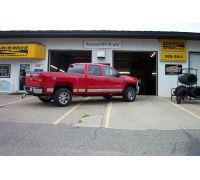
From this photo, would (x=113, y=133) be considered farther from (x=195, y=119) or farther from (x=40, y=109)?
(x=40, y=109)

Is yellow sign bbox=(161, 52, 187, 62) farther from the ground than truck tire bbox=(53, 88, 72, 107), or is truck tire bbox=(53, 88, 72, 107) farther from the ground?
yellow sign bbox=(161, 52, 187, 62)

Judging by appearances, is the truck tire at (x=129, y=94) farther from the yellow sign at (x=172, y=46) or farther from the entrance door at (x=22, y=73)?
the entrance door at (x=22, y=73)

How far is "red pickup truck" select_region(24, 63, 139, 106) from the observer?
1417 cm

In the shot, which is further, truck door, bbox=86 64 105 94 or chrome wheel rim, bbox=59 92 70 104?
truck door, bbox=86 64 105 94

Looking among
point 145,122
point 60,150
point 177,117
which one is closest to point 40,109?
point 145,122

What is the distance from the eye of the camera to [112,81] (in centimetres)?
1656

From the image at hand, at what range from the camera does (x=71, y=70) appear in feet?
52.7

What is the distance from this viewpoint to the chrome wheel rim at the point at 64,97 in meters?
14.6

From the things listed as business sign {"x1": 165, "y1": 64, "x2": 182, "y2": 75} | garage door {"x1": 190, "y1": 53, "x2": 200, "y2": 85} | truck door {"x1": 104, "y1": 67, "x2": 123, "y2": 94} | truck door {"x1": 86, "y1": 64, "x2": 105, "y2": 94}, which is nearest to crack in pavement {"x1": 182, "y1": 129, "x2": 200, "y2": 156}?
truck door {"x1": 86, "y1": 64, "x2": 105, "y2": 94}

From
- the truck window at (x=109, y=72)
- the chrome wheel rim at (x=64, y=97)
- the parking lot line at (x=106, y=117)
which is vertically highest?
the truck window at (x=109, y=72)

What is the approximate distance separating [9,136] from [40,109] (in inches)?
214

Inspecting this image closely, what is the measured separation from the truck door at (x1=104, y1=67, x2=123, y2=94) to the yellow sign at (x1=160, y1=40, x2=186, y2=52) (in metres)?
6.39

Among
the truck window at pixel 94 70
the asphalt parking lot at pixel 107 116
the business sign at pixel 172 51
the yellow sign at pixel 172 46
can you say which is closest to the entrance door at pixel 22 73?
the truck window at pixel 94 70

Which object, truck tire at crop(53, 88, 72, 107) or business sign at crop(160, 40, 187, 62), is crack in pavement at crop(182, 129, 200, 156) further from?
business sign at crop(160, 40, 187, 62)
